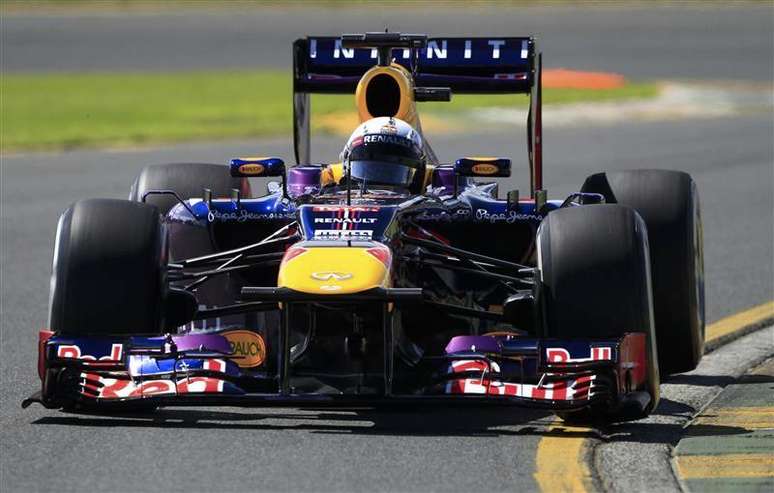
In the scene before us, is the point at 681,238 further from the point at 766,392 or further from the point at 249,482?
the point at 249,482

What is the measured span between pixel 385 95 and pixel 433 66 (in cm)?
92

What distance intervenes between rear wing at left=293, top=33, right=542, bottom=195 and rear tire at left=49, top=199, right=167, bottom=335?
3136mm

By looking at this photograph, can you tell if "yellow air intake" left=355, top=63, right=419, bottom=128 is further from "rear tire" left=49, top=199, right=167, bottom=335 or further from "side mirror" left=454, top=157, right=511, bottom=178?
"rear tire" left=49, top=199, right=167, bottom=335

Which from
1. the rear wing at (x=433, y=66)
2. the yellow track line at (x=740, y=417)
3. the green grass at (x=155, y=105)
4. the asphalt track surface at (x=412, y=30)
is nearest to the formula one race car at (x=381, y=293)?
the yellow track line at (x=740, y=417)

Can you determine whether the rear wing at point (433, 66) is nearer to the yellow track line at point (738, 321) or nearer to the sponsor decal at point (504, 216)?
the sponsor decal at point (504, 216)

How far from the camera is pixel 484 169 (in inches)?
360

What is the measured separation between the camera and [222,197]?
1060 centimetres

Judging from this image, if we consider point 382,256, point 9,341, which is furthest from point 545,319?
point 9,341

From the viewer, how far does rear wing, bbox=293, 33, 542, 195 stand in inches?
436

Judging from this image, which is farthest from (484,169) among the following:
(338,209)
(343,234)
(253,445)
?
(253,445)

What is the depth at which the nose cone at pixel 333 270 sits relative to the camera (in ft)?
25.4

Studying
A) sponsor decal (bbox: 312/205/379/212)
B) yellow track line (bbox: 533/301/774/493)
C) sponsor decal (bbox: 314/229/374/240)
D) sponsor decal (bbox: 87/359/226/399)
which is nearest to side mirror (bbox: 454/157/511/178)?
sponsor decal (bbox: 312/205/379/212)

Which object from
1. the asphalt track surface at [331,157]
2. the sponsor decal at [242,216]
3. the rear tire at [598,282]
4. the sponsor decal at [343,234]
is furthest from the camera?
the sponsor decal at [242,216]

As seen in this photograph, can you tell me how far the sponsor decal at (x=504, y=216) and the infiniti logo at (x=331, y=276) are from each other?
1.70 m
